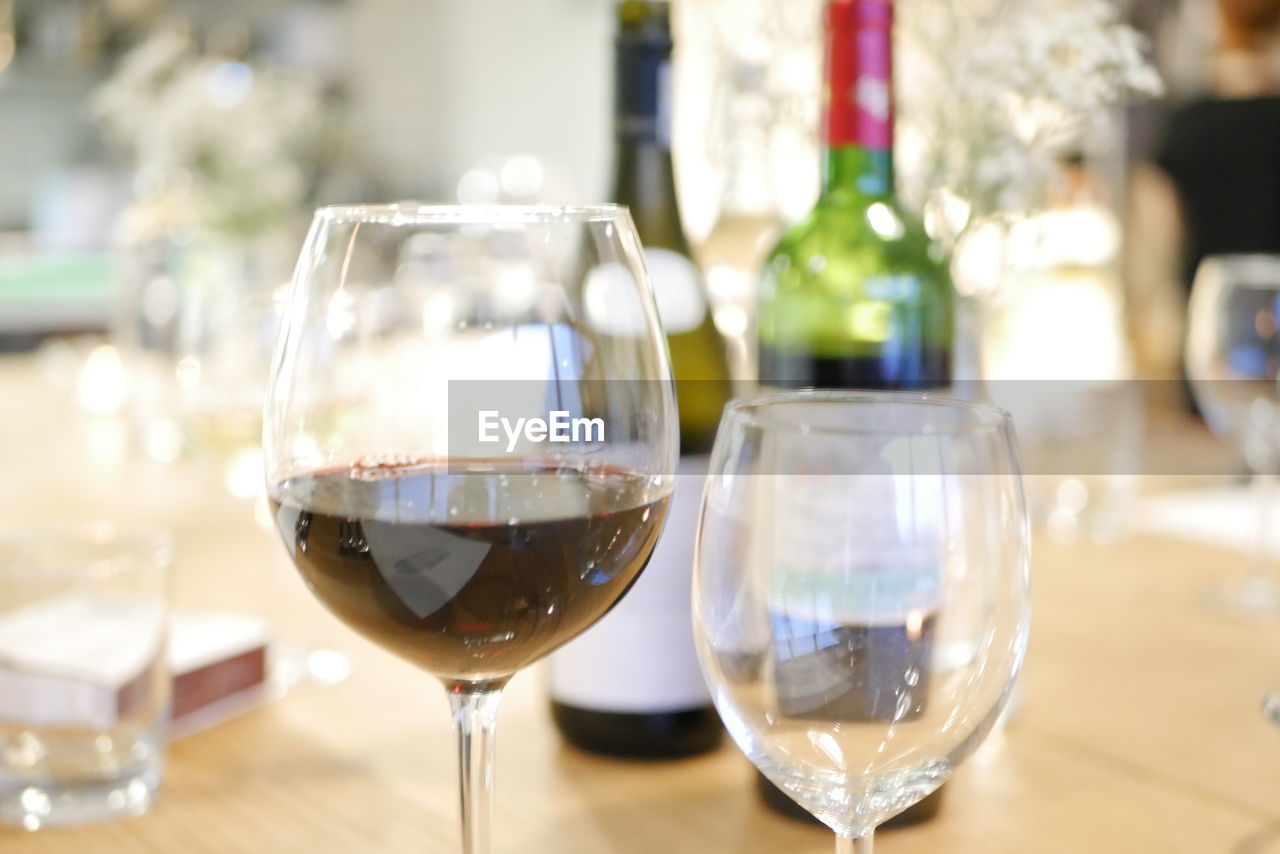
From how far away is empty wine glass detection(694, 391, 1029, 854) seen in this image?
0.41 m

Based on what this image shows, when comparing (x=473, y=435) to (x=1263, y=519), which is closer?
(x=473, y=435)

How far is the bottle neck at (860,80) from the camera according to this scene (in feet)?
2.02

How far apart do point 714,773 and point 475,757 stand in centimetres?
22

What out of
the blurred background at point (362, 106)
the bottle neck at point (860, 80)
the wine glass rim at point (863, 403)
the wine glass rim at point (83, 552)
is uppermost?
the blurred background at point (362, 106)

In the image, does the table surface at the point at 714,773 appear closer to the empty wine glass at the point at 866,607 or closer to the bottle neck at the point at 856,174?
the empty wine glass at the point at 866,607

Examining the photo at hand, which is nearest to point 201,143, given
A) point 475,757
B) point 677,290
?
point 677,290

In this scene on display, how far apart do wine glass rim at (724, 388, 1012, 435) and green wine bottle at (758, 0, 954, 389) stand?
251 millimetres

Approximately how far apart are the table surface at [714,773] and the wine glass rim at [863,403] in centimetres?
22

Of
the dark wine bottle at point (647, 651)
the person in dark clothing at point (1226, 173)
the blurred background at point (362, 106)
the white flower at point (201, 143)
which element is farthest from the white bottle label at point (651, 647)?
the blurred background at point (362, 106)

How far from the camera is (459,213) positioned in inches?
17.1

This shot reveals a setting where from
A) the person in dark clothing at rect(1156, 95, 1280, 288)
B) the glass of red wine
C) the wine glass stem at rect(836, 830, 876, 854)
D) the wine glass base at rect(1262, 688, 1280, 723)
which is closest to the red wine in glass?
the glass of red wine

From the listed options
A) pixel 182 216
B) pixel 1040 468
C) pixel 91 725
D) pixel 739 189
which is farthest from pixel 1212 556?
pixel 182 216

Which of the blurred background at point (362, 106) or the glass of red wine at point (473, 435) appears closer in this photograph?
the glass of red wine at point (473, 435)

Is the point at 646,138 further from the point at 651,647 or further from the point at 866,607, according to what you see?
the point at 866,607
